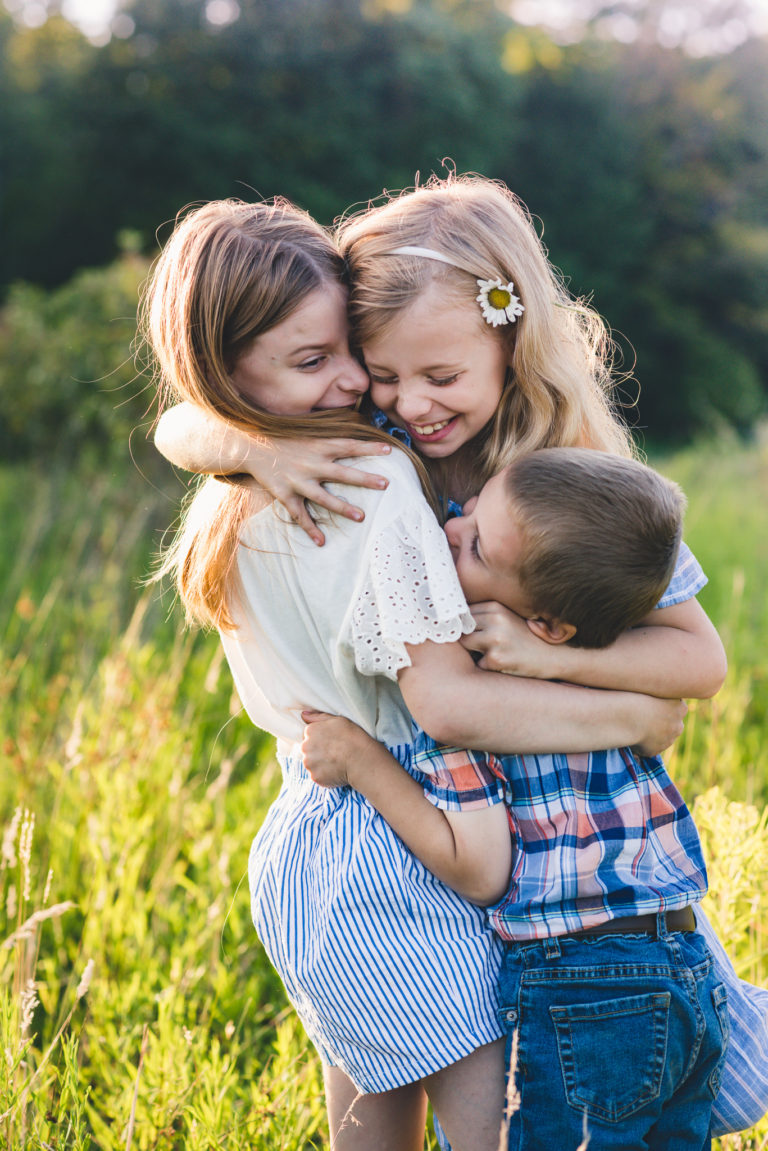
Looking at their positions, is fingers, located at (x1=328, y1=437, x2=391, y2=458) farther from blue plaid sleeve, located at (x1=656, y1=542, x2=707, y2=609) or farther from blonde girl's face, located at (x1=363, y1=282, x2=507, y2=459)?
blue plaid sleeve, located at (x1=656, y1=542, x2=707, y2=609)

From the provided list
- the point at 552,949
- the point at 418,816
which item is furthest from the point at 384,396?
the point at 552,949

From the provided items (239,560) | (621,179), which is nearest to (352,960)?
(239,560)

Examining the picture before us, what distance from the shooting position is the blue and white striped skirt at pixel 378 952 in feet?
4.96

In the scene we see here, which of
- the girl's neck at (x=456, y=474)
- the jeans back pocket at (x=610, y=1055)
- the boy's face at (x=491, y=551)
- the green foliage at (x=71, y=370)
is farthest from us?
the green foliage at (x=71, y=370)

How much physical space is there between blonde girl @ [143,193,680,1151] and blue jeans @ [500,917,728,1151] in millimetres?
67

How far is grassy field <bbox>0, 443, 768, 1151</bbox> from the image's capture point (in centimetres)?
197

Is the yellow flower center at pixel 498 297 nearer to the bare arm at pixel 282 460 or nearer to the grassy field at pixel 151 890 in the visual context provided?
the bare arm at pixel 282 460

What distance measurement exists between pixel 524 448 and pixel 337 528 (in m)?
0.44

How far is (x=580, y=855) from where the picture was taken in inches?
59.9

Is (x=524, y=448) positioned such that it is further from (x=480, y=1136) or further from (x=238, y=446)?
(x=480, y=1136)

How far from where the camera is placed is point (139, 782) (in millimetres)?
3035

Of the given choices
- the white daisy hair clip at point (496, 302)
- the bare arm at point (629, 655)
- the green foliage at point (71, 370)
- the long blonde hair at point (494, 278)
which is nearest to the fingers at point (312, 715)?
the bare arm at point (629, 655)

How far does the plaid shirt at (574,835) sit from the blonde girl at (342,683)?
5 centimetres

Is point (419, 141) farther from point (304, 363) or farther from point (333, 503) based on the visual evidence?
point (333, 503)
